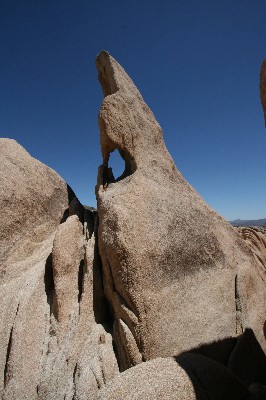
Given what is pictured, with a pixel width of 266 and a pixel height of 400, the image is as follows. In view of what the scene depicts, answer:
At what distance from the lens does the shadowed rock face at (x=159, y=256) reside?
26.3ft

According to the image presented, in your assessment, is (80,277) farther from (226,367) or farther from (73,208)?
(226,367)

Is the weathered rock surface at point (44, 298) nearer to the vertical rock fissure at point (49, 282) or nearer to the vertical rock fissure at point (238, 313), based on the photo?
the vertical rock fissure at point (49, 282)

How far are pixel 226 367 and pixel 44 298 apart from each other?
562cm

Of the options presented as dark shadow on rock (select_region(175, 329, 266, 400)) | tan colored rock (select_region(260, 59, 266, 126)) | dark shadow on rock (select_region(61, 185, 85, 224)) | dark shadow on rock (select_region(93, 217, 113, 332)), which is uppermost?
tan colored rock (select_region(260, 59, 266, 126))

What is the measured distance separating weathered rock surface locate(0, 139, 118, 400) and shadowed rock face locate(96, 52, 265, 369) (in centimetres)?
81

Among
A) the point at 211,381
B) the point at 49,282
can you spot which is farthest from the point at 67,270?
the point at 211,381

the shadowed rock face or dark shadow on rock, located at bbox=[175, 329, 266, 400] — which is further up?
the shadowed rock face

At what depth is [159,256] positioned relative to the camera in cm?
862

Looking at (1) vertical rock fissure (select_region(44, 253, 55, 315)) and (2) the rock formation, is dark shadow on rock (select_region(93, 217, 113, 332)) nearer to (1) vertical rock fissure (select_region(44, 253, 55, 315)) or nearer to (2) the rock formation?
(2) the rock formation

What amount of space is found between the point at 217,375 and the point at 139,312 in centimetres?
246

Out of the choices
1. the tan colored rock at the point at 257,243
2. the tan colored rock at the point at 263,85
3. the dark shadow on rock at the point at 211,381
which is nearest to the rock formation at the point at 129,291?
the dark shadow on rock at the point at 211,381

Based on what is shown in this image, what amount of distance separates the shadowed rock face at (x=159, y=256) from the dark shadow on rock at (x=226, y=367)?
0.31 m

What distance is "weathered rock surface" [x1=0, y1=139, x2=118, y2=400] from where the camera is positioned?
7809 mm

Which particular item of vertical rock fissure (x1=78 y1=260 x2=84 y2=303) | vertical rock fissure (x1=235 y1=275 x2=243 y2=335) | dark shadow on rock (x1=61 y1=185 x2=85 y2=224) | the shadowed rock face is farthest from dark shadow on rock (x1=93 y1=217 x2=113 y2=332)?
vertical rock fissure (x1=235 y1=275 x2=243 y2=335)
